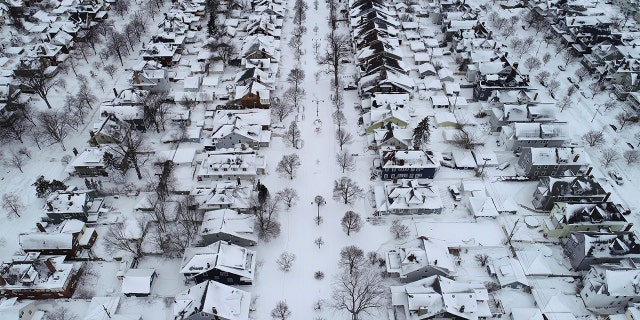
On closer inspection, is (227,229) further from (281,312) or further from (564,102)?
(564,102)

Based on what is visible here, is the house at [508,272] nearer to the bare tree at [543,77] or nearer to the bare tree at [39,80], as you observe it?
the bare tree at [543,77]

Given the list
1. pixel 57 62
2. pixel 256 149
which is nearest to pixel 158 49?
pixel 57 62

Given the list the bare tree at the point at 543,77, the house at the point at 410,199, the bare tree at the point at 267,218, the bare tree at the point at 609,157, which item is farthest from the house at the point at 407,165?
the bare tree at the point at 543,77

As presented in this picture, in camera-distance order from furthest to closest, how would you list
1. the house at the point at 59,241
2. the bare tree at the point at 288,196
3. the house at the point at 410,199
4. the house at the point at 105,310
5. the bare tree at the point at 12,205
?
1. the bare tree at the point at 288,196
2. the bare tree at the point at 12,205
3. the house at the point at 410,199
4. the house at the point at 59,241
5. the house at the point at 105,310

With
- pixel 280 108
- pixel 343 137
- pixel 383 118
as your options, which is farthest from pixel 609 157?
pixel 280 108

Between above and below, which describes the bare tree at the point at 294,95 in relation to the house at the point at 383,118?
above

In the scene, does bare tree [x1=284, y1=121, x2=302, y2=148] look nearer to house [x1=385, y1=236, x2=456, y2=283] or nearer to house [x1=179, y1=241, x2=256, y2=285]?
house [x1=179, y1=241, x2=256, y2=285]

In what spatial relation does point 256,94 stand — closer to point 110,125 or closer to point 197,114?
point 197,114
